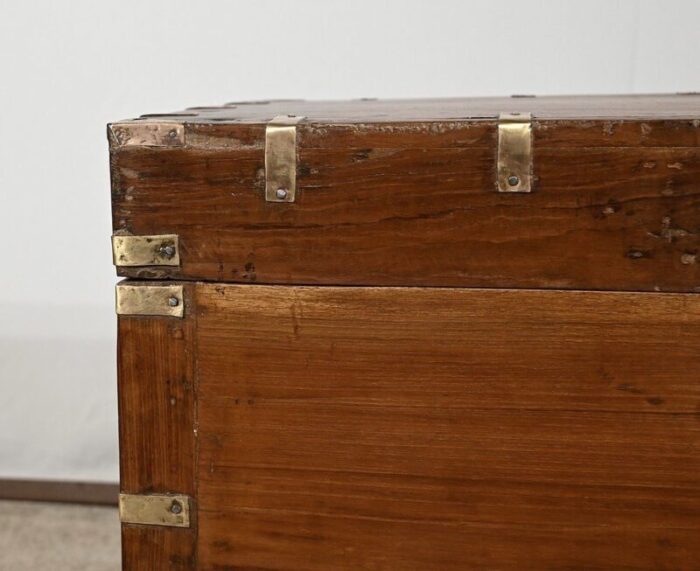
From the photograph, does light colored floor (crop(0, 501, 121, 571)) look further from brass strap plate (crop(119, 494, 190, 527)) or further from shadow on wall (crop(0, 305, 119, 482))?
brass strap plate (crop(119, 494, 190, 527))

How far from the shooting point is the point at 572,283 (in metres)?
1.34

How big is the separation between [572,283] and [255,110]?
61cm

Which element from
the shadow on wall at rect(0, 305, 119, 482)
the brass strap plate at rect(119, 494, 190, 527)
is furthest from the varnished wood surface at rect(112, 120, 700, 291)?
the shadow on wall at rect(0, 305, 119, 482)

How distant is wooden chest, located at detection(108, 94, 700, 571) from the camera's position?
1.32 m

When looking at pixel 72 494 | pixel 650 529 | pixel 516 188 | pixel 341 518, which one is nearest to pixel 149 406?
pixel 341 518

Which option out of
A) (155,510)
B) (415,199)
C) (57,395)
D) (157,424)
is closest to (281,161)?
(415,199)

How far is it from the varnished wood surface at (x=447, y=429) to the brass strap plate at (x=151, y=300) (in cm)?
3

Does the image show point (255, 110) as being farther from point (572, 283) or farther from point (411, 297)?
point (572, 283)

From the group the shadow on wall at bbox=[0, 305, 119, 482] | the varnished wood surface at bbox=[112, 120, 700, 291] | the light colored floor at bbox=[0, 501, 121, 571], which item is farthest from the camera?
the shadow on wall at bbox=[0, 305, 119, 482]

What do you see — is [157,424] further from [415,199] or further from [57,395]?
[57,395]

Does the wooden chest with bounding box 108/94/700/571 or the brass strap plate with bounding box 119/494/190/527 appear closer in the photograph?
the wooden chest with bounding box 108/94/700/571

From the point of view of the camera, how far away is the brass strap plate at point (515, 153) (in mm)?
1305

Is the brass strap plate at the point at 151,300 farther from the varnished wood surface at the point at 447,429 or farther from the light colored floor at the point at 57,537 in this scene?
the light colored floor at the point at 57,537

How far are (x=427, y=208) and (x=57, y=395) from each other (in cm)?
148
